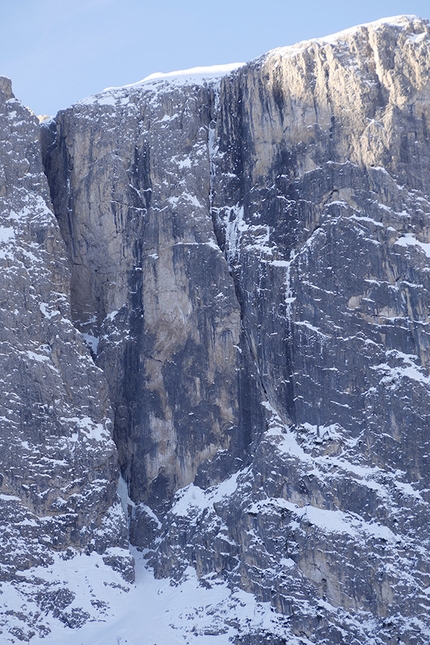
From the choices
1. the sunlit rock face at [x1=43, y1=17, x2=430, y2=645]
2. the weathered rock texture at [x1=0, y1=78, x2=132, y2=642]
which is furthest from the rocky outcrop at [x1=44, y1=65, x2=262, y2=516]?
the weathered rock texture at [x1=0, y1=78, x2=132, y2=642]

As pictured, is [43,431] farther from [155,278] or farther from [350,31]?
[350,31]

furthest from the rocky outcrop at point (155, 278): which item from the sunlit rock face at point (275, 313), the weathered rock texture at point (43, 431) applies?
the weathered rock texture at point (43, 431)

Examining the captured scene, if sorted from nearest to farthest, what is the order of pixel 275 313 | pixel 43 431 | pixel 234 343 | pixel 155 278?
pixel 43 431 → pixel 275 313 → pixel 234 343 → pixel 155 278

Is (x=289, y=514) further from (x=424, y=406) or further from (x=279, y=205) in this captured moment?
(x=279, y=205)

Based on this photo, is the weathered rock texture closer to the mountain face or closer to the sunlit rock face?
the mountain face

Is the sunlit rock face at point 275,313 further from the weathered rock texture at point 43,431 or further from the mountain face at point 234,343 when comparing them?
the weathered rock texture at point 43,431

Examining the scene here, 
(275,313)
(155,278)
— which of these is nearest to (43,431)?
(155,278)

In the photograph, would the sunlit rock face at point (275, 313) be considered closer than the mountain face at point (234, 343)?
Yes

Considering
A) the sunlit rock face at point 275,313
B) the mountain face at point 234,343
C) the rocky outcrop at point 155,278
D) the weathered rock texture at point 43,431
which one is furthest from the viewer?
the rocky outcrop at point 155,278
